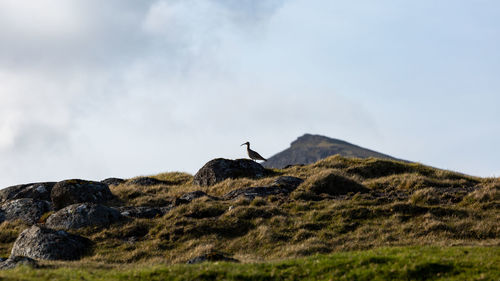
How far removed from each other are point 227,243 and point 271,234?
101 inches

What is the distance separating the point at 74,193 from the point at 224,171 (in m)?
13.2

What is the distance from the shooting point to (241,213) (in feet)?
111

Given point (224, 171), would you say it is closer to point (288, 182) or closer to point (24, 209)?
point (288, 182)

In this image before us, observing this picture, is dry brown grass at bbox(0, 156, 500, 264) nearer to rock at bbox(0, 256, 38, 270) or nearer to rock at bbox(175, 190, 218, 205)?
rock at bbox(175, 190, 218, 205)

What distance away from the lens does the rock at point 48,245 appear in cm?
2791

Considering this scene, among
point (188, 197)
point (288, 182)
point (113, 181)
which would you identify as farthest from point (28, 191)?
point (288, 182)

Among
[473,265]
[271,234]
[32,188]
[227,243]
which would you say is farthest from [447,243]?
[32,188]

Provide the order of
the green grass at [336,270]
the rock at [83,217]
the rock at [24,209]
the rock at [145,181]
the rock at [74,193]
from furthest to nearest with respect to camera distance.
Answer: the rock at [145,181]
the rock at [74,193]
the rock at [24,209]
the rock at [83,217]
the green grass at [336,270]

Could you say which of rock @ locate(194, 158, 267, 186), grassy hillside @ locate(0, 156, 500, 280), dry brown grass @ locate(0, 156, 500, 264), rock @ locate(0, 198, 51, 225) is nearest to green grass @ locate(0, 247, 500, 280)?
grassy hillside @ locate(0, 156, 500, 280)

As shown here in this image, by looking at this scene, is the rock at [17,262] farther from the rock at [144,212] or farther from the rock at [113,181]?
the rock at [113,181]

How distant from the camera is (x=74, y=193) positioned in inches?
1547

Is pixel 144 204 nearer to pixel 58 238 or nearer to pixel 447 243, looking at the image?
pixel 58 238

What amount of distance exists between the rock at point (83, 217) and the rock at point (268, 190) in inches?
352

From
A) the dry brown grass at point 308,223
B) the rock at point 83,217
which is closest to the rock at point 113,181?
the dry brown grass at point 308,223
